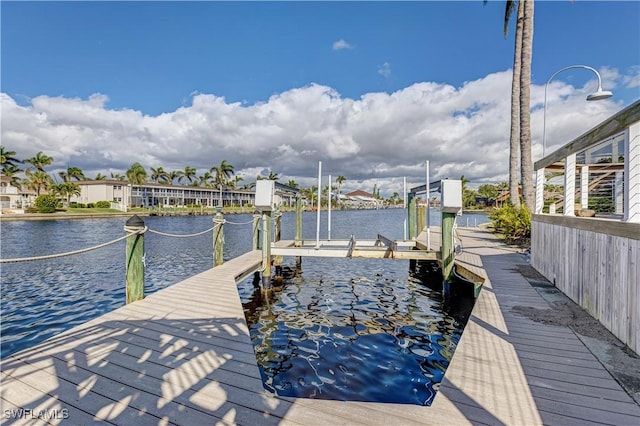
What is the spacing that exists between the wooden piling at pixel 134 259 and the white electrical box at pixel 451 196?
239 inches

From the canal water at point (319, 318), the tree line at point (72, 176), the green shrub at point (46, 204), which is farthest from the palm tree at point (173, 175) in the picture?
the canal water at point (319, 318)

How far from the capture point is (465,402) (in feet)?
8.17

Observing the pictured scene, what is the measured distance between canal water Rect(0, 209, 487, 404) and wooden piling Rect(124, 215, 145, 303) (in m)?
2.14

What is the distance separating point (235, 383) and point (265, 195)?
17.5 feet

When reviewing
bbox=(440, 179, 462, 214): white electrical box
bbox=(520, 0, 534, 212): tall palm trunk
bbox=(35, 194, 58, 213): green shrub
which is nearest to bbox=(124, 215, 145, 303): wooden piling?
bbox=(440, 179, 462, 214): white electrical box

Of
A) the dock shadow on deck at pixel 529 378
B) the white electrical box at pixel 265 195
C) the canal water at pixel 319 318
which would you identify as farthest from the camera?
the white electrical box at pixel 265 195

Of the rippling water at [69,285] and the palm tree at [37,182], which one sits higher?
the palm tree at [37,182]

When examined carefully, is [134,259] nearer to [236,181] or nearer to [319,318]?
[319,318]

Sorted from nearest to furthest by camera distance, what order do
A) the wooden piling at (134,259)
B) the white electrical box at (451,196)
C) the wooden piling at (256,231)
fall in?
the wooden piling at (134,259), the white electrical box at (451,196), the wooden piling at (256,231)

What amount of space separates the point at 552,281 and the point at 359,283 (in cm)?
492

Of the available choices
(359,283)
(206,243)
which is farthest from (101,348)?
(206,243)

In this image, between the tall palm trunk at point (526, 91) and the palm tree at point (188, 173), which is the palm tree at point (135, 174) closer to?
the palm tree at point (188, 173)

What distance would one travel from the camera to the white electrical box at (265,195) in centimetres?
768

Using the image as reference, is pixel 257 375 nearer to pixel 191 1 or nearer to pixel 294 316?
pixel 294 316
